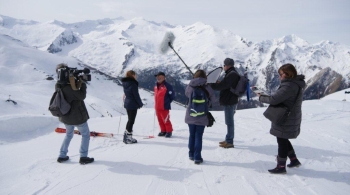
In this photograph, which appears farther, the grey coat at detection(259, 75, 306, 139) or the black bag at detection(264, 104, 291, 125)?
the black bag at detection(264, 104, 291, 125)

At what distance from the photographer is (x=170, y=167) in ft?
21.4

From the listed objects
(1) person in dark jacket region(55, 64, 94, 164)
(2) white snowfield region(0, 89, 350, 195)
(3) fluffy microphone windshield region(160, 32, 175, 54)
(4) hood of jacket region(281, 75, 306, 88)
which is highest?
(3) fluffy microphone windshield region(160, 32, 175, 54)

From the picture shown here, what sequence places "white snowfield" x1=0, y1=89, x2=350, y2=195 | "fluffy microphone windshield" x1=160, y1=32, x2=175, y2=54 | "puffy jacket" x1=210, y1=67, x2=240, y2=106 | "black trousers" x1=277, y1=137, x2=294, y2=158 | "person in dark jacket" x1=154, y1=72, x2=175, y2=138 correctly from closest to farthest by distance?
"white snowfield" x1=0, y1=89, x2=350, y2=195 < "black trousers" x1=277, y1=137, x2=294, y2=158 < "puffy jacket" x1=210, y1=67, x2=240, y2=106 < "person in dark jacket" x1=154, y1=72, x2=175, y2=138 < "fluffy microphone windshield" x1=160, y1=32, x2=175, y2=54

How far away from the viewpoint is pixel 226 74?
769 cm

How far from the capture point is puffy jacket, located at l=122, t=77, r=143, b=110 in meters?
8.52

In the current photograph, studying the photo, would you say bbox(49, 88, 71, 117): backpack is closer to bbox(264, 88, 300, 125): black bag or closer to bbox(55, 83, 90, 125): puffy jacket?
bbox(55, 83, 90, 125): puffy jacket

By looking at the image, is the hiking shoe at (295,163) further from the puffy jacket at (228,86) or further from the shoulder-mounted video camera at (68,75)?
the shoulder-mounted video camera at (68,75)

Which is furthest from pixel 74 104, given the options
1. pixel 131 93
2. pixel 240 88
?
pixel 240 88

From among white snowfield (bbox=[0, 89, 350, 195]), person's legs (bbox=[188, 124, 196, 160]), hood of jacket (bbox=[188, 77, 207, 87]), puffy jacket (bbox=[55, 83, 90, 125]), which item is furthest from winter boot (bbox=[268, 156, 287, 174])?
puffy jacket (bbox=[55, 83, 90, 125])

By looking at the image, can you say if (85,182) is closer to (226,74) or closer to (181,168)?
(181,168)

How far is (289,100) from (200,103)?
2.17m

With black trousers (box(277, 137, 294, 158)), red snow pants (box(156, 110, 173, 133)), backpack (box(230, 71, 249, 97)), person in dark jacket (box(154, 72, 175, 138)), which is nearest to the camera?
black trousers (box(277, 137, 294, 158))

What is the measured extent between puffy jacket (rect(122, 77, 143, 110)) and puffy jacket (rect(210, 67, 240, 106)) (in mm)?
2744

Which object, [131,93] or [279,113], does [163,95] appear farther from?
[279,113]
